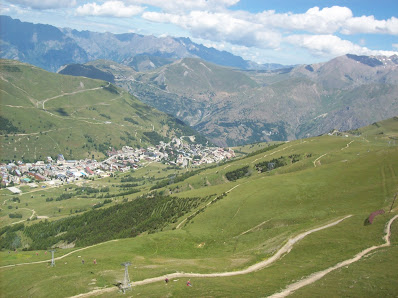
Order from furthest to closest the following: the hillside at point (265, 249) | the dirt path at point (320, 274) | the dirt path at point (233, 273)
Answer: the dirt path at point (233, 273), the hillside at point (265, 249), the dirt path at point (320, 274)

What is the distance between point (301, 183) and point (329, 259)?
81719mm

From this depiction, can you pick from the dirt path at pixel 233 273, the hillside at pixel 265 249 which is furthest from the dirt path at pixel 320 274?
the dirt path at pixel 233 273

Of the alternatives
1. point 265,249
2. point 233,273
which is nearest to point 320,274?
point 233,273

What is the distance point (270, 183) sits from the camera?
16412 centimetres

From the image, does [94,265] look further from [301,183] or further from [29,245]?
[29,245]

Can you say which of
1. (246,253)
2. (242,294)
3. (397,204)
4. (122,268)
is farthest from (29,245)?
(397,204)

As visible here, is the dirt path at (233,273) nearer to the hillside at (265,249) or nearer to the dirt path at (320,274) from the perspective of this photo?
the hillside at (265,249)

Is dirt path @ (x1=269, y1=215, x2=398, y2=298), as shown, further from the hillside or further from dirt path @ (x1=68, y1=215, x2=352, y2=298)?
dirt path @ (x1=68, y1=215, x2=352, y2=298)

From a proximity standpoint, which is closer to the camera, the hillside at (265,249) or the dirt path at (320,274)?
the dirt path at (320,274)

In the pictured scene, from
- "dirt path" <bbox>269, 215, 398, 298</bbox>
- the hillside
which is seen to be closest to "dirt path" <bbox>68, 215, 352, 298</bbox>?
the hillside

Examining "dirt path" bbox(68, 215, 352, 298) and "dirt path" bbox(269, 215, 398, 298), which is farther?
"dirt path" bbox(68, 215, 352, 298)

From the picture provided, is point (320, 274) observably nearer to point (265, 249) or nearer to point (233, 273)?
point (233, 273)

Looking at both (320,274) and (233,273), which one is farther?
(233,273)

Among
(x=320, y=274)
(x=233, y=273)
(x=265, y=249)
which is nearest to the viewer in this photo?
(x=320, y=274)
